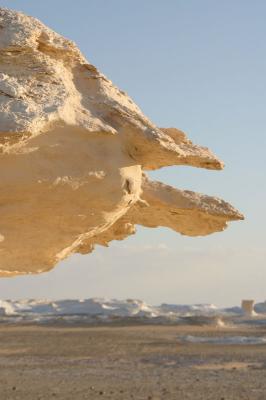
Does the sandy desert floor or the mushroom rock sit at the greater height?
the mushroom rock

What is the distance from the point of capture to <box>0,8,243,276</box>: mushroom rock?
549cm

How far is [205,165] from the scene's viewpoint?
6.68 metres

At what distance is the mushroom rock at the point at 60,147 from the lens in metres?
5.49

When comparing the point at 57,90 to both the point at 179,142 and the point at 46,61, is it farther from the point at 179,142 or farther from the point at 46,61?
the point at 179,142

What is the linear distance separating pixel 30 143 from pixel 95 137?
25.3 inches

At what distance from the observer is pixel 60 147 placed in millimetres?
5668

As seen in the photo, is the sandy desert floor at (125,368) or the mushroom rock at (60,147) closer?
the mushroom rock at (60,147)

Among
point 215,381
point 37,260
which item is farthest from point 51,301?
point 37,260

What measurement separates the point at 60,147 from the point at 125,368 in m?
17.2

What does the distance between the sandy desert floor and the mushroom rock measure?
10291mm

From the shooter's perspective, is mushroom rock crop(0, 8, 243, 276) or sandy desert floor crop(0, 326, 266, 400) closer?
mushroom rock crop(0, 8, 243, 276)

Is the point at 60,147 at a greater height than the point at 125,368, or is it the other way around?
the point at 60,147

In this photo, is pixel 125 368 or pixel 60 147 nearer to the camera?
pixel 60 147

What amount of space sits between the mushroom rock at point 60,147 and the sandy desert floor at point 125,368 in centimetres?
1029
